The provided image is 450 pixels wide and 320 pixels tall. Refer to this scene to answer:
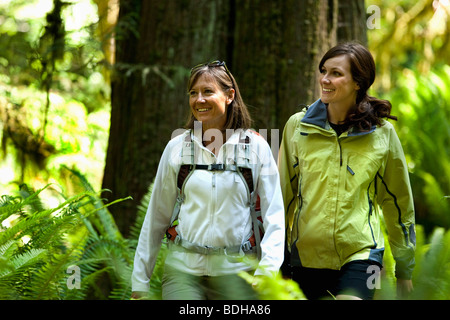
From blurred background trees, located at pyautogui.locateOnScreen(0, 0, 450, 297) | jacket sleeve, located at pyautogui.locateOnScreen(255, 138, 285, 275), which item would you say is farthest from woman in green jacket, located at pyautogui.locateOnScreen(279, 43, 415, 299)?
blurred background trees, located at pyautogui.locateOnScreen(0, 0, 450, 297)

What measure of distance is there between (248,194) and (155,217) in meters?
0.55

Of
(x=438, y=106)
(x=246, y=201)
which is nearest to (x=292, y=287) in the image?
(x=246, y=201)

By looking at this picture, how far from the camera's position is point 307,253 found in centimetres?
310

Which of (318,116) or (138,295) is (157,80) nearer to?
(318,116)

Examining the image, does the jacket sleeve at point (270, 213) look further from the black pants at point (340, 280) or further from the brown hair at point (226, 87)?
the black pants at point (340, 280)

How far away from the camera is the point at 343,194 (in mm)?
3000

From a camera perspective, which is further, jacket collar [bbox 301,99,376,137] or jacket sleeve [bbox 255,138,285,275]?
jacket collar [bbox 301,99,376,137]

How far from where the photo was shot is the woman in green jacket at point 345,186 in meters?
2.99

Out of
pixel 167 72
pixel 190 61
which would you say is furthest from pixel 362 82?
pixel 167 72

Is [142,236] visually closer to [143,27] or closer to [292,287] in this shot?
[292,287]

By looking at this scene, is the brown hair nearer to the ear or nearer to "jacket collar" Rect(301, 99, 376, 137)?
the ear

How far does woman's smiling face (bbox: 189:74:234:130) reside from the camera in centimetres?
288

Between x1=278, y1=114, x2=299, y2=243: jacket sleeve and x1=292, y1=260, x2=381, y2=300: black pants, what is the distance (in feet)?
0.84

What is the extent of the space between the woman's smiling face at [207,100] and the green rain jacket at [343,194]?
1.90ft
